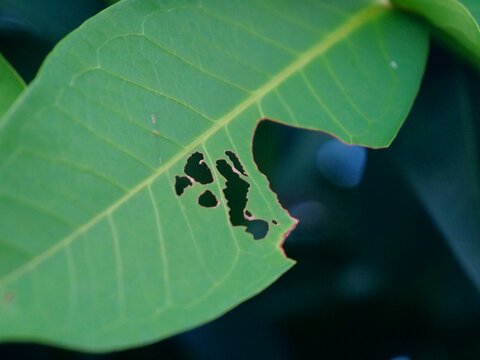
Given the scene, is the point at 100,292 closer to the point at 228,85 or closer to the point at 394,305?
the point at 228,85

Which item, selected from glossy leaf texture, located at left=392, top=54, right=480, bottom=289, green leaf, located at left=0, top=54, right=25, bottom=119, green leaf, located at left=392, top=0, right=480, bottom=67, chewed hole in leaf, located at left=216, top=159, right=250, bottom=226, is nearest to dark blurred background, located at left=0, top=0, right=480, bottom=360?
glossy leaf texture, located at left=392, top=54, right=480, bottom=289

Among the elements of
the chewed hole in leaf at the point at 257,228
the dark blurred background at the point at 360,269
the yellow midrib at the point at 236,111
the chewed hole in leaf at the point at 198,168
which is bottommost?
the dark blurred background at the point at 360,269

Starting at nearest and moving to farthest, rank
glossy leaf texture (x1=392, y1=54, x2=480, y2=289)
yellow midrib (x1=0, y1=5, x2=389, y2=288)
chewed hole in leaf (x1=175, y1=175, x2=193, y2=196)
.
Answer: yellow midrib (x1=0, y1=5, x2=389, y2=288) → chewed hole in leaf (x1=175, y1=175, x2=193, y2=196) → glossy leaf texture (x1=392, y1=54, x2=480, y2=289)

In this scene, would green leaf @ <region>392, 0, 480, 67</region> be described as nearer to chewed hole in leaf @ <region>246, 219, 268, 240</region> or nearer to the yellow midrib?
the yellow midrib

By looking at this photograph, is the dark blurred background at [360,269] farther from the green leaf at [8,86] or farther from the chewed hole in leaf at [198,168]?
the green leaf at [8,86]

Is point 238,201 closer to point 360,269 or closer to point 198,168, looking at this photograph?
point 198,168

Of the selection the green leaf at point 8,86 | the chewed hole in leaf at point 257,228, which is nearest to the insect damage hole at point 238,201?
the chewed hole in leaf at point 257,228

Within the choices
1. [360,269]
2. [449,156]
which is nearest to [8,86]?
[449,156]
